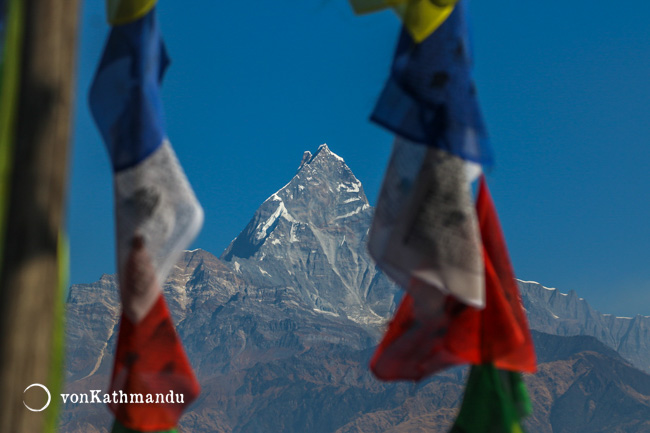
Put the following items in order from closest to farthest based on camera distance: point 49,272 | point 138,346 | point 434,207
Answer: point 49,272 → point 434,207 → point 138,346

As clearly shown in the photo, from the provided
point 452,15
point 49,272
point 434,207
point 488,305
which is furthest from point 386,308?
point 49,272

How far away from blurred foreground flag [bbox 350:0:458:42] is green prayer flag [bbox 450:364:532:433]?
200 centimetres

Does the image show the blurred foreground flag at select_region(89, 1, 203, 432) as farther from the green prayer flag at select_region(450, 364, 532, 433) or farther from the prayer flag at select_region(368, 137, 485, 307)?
the green prayer flag at select_region(450, 364, 532, 433)

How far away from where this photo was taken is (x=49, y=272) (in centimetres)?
274

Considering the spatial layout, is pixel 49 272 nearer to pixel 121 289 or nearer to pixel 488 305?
pixel 121 289

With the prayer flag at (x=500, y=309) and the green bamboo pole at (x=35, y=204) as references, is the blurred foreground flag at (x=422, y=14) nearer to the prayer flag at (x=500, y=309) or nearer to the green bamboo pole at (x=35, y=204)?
the prayer flag at (x=500, y=309)

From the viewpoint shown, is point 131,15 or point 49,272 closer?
point 49,272

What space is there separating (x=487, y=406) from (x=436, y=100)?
72.1 inches

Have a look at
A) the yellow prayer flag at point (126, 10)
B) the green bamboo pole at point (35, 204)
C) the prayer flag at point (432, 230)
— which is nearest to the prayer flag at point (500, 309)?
the prayer flag at point (432, 230)

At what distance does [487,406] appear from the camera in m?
4.64

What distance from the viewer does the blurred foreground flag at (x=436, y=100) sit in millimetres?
4227

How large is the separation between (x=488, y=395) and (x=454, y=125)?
1.62 metres

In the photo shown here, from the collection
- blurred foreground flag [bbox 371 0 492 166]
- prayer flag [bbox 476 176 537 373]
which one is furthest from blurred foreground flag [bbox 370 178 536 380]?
blurred foreground flag [bbox 371 0 492 166]

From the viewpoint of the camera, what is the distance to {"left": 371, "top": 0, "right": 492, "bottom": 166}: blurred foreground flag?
423 cm
